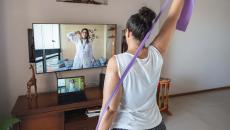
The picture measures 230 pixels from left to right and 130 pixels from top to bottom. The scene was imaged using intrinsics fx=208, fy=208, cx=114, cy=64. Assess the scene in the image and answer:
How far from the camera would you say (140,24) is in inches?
35.8

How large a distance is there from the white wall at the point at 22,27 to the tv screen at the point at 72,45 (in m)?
0.16

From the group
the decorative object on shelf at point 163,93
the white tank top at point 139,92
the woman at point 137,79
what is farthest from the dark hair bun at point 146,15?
the decorative object on shelf at point 163,93

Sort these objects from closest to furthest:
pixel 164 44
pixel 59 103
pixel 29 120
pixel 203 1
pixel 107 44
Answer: pixel 164 44
pixel 29 120
pixel 59 103
pixel 107 44
pixel 203 1

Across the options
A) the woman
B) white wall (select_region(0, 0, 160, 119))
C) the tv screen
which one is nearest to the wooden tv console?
white wall (select_region(0, 0, 160, 119))

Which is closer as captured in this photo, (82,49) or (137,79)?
(137,79)

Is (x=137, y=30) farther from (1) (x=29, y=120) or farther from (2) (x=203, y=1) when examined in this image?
(2) (x=203, y=1)

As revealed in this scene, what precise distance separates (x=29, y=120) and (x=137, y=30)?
1.69 m

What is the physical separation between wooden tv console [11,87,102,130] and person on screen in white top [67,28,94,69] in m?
0.40

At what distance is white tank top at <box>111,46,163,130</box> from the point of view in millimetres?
878

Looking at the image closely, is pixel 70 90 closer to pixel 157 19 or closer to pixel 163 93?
pixel 163 93

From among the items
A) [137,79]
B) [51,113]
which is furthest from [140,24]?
[51,113]

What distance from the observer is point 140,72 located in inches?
35.1

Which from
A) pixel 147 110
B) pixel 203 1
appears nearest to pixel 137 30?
pixel 147 110

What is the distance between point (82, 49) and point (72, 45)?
13cm
